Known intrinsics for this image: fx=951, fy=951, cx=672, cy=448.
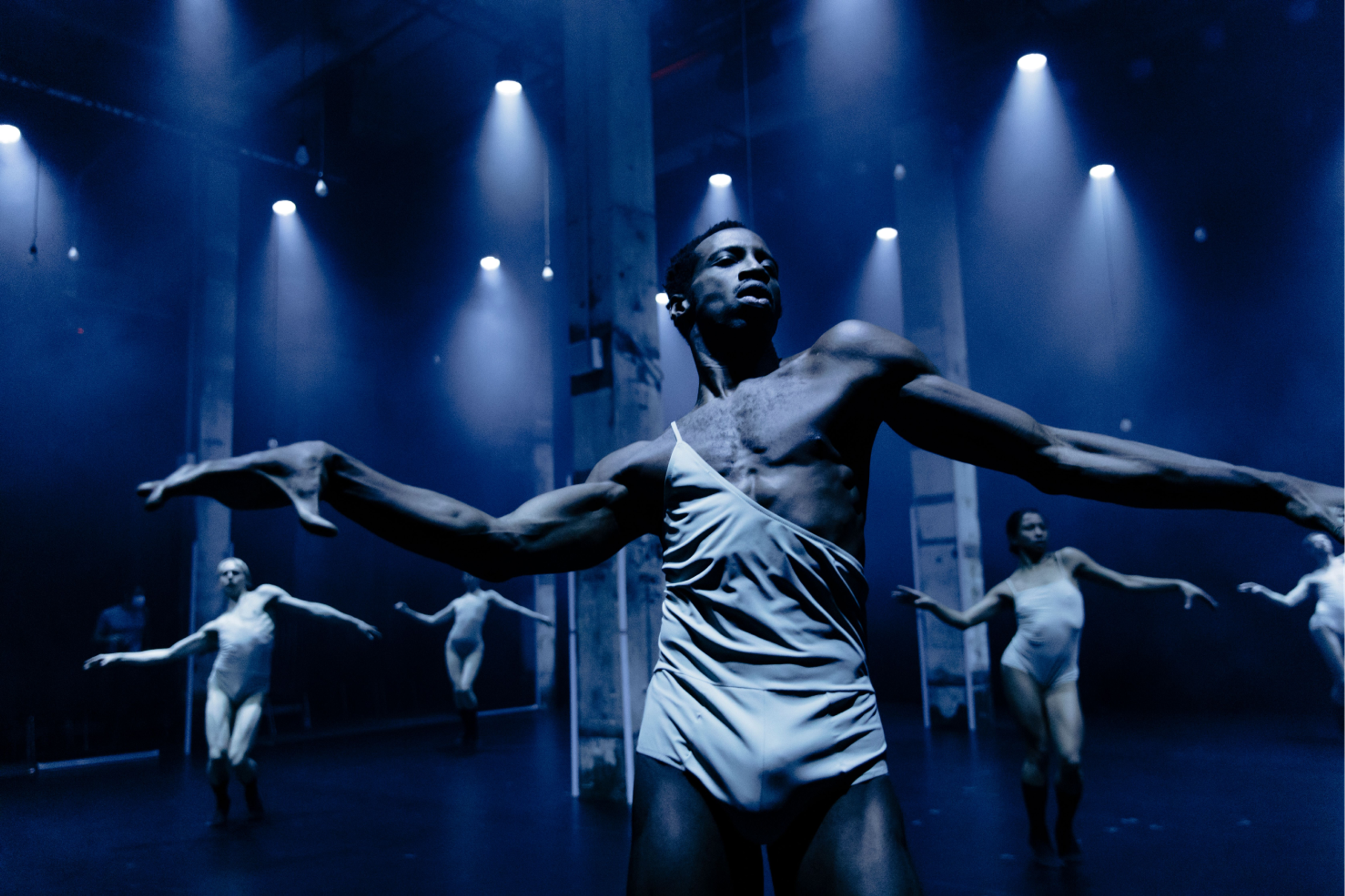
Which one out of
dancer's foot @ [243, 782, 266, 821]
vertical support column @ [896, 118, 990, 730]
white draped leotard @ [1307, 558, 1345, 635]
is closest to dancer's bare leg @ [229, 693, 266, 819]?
dancer's foot @ [243, 782, 266, 821]

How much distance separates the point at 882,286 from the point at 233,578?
414 inches

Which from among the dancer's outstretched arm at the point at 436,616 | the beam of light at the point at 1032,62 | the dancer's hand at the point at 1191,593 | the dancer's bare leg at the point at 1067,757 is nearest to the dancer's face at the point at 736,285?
the dancer's bare leg at the point at 1067,757

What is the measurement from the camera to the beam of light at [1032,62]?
1102cm

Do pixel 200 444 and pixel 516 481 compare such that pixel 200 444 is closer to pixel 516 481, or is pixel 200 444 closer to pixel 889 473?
pixel 516 481

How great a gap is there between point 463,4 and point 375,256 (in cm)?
527

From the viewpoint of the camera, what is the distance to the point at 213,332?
1230cm

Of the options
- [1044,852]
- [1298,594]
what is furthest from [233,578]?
[1298,594]

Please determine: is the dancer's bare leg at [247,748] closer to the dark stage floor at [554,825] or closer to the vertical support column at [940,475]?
the dark stage floor at [554,825]

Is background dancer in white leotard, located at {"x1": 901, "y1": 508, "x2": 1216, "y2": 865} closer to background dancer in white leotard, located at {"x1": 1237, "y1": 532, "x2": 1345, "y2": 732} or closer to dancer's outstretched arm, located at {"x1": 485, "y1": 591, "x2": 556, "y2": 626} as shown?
background dancer in white leotard, located at {"x1": 1237, "y1": 532, "x2": 1345, "y2": 732}

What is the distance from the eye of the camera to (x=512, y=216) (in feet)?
48.8

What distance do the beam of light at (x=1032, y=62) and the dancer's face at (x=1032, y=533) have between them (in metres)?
7.47

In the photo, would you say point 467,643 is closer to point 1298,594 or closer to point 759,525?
point 1298,594

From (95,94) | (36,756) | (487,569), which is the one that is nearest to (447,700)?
(36,756)

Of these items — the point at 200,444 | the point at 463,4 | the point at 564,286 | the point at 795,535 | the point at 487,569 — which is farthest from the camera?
the point at 564,286
